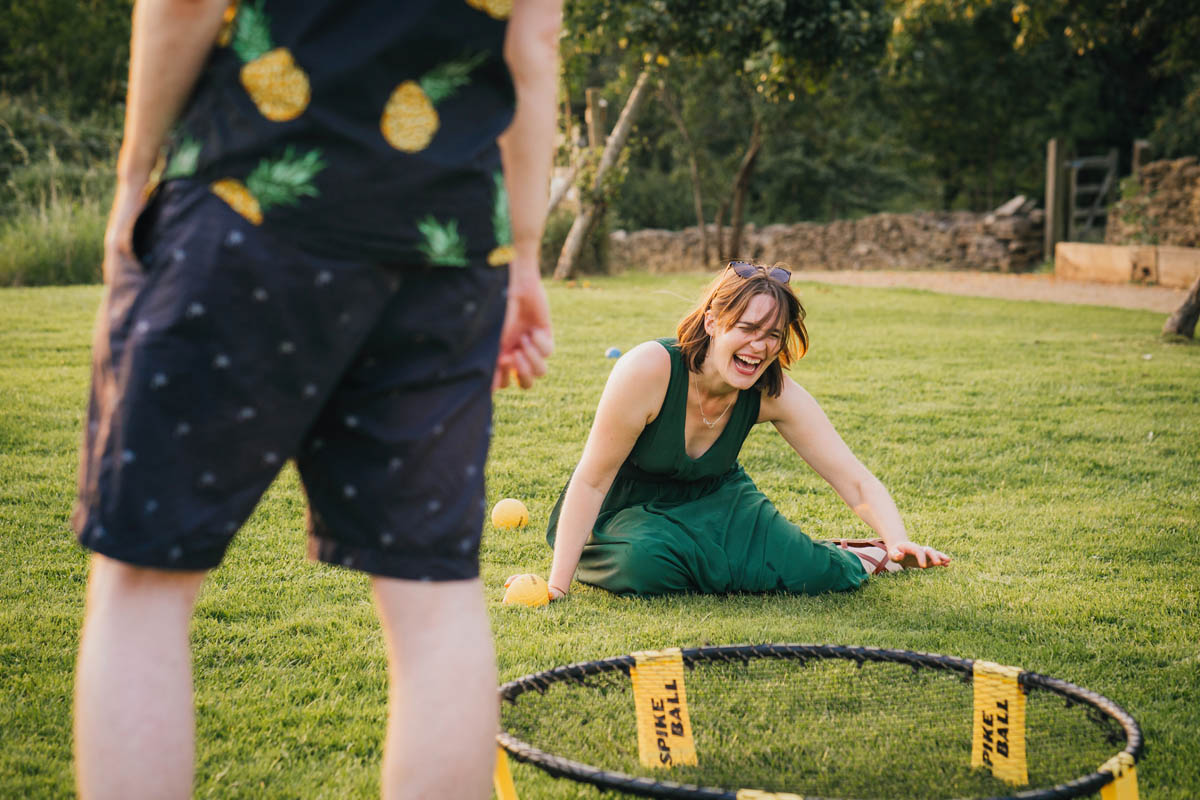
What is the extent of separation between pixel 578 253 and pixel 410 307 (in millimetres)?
15183

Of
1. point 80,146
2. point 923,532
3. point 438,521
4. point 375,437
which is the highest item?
point 80,146

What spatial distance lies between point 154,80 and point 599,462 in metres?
2.33

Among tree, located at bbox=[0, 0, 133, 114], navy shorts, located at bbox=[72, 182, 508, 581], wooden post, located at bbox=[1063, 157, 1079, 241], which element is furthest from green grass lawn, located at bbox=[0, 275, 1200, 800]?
tree, located at bbox=[0, 0, 133, 114]

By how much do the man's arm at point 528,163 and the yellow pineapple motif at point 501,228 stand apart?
9 cm

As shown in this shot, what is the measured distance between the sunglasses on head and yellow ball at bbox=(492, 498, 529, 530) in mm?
1389

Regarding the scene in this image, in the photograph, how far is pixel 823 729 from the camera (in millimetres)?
2465

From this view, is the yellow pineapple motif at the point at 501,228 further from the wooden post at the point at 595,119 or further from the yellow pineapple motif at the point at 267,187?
the wooden post at the point at 595,119

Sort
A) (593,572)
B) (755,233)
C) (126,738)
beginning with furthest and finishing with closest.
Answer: (755,233)
(593,572)
(126,738)

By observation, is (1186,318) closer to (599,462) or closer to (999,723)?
(599,462)

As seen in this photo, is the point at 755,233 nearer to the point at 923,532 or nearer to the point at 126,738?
the point at 923,532

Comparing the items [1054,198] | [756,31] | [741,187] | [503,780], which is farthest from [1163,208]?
[503,780]

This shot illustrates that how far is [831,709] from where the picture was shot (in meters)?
2.58

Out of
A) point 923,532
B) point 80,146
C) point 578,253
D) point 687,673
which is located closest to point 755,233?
point 578,253

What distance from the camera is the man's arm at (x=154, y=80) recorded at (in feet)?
3.80
